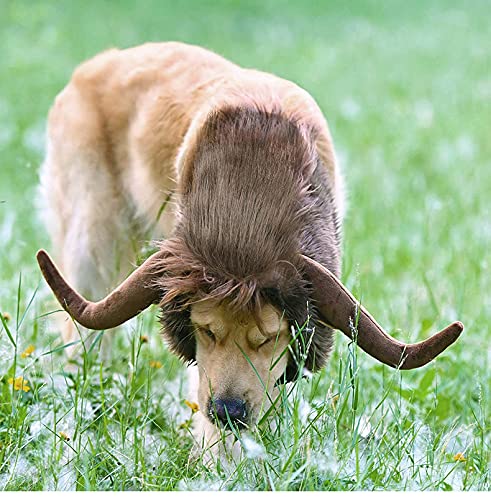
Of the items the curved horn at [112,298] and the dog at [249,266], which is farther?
the curved horn at [112,298]

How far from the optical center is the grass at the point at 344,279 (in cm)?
398

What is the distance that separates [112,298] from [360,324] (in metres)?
1.04

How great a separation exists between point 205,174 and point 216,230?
1.22ft

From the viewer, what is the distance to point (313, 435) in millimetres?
4000

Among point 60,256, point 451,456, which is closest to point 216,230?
point 451,456

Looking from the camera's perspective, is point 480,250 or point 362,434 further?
point 480,250

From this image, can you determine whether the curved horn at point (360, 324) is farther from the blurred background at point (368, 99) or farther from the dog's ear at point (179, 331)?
the blurred background at point (368, 99)

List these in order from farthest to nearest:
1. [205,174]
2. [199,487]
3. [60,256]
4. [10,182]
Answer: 1. [10,182]
2. [60,256]
3. [205,174]
4. [199,487]

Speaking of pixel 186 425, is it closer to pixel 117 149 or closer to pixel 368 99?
pixel 117 149

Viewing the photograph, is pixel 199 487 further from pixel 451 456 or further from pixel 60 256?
pixel 60 256

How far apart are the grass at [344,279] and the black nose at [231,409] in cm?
9

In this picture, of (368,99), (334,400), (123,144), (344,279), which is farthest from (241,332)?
(368,99)

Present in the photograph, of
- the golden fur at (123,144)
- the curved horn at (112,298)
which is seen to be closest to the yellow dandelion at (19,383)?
the curved horn at (112,298)

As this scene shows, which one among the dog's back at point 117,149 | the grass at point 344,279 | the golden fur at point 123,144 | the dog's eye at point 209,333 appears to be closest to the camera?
the grass at point 344,279
